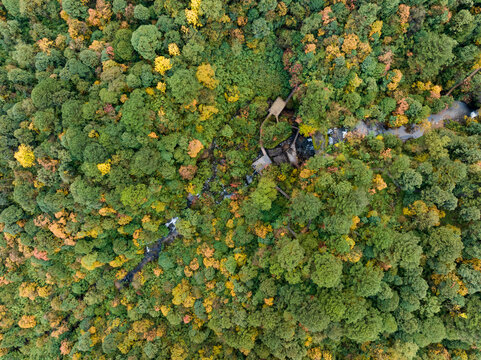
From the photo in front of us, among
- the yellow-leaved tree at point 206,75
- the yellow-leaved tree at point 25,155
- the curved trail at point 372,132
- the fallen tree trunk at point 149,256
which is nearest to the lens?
the yellow-leaved tree at point 25,155

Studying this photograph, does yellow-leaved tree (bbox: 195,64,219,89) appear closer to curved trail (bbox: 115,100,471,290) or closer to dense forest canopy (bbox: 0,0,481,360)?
dense forest canopy (bbox: 0,0,481,360)

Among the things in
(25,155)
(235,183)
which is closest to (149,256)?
(235,183)

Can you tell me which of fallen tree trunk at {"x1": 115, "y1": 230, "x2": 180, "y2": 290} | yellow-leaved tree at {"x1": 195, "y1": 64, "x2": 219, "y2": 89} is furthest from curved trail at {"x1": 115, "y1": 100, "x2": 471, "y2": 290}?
yellow-leaved tree at {"x1": 195, "y1": 64, "x2": 219, "y2": 89}

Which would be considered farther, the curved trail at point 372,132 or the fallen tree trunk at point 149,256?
the fallen tree trunk at point 149,256

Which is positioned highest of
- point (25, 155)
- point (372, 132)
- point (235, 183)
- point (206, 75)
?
point (206, 75)

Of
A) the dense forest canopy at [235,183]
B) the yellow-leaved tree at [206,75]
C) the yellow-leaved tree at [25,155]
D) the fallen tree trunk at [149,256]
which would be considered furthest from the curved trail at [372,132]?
the yellow-leaved tree at [25,155]

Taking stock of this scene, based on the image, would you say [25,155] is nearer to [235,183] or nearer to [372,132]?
[235,183]

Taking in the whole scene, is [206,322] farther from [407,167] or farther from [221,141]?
[407,167]

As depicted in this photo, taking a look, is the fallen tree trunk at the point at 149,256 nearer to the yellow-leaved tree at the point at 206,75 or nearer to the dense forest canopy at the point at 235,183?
the dense forest canopy at the point at 235,183

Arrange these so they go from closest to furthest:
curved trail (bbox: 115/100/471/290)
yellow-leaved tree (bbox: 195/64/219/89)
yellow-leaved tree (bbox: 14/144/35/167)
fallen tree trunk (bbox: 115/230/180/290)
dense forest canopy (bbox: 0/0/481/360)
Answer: dense forest canopy (bbox: 0/0/481/360) < yellow-leaved tree (bbox: 14/144/35/167) < yellow-leaved tree (bbox: 195/64/219/89) < curved trail (bbox: 115/100/471/290) < fallen tree trunk (bbox: 115/230/180/290)
